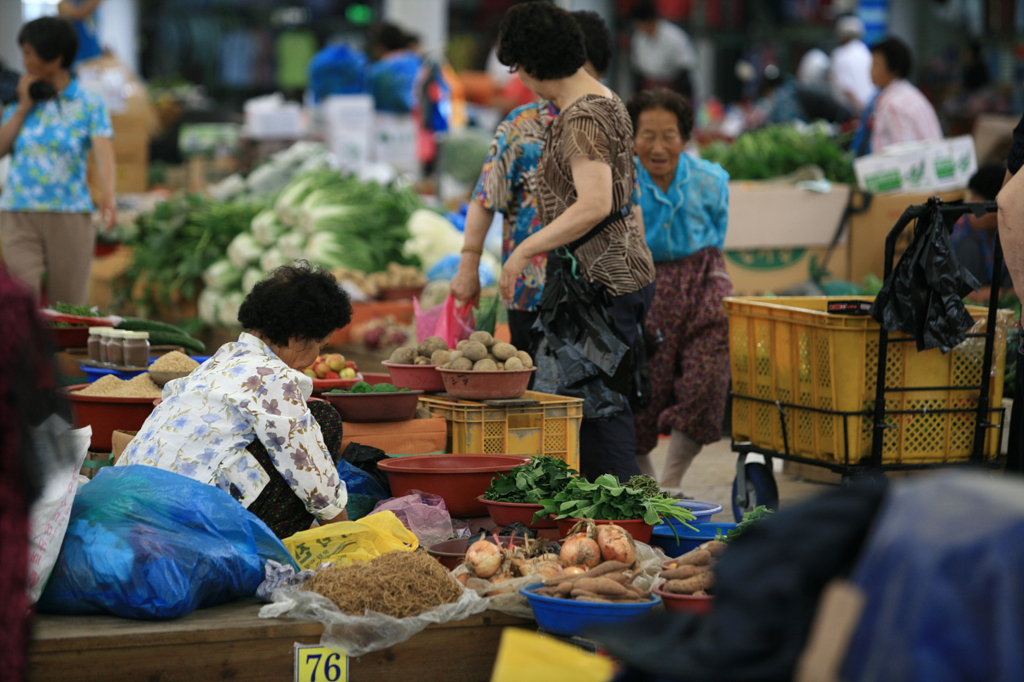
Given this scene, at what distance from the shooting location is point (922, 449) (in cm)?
408

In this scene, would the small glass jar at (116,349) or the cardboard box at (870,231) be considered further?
the cardboard box at (870,231)

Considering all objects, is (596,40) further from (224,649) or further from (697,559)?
(224,649)

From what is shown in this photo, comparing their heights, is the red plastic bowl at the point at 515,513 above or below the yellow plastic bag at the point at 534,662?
below

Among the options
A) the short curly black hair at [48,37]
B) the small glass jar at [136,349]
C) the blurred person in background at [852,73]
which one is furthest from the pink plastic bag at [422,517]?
the blurred person in background at [852,73]

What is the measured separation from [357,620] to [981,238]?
4.32 meters

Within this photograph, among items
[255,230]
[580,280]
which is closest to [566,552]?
[580,280]

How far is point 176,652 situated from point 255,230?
589 centimetres

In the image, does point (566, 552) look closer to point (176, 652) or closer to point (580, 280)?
point (176, 652)

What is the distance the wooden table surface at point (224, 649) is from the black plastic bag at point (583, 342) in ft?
5.16

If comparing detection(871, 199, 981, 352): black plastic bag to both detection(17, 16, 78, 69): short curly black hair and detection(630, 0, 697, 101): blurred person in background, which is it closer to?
detection(17, 16, 78, 69): short curly black hair

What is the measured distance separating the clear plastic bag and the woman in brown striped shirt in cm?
167

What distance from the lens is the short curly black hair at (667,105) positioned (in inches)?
205

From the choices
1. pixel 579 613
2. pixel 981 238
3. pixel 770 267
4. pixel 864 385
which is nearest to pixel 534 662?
pixel 579 613

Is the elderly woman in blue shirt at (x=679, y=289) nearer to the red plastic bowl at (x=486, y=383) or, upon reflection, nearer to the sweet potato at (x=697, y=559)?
the red plastic bowl at (x=486, y=383)
